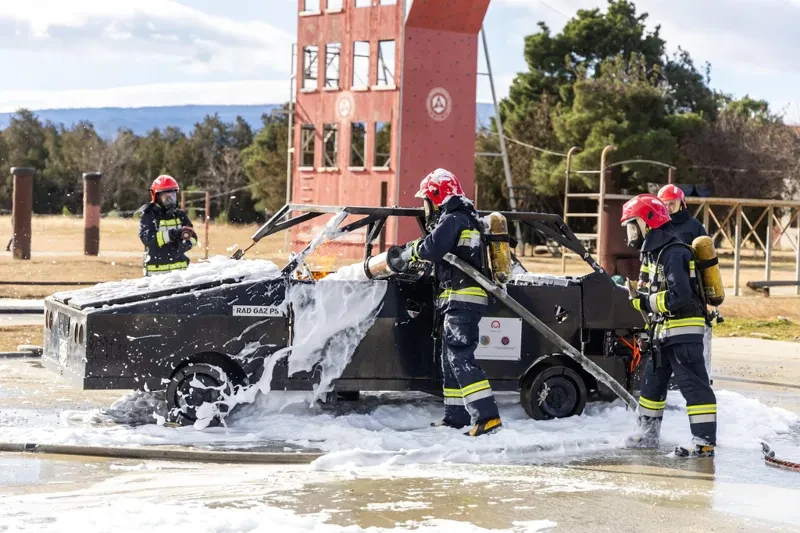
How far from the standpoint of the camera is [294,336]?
7742 millimetres

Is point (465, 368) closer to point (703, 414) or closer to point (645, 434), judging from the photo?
point (645, 434)

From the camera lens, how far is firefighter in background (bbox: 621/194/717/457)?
747 centimetres

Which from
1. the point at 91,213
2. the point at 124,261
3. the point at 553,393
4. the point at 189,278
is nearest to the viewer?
the point at 189,278

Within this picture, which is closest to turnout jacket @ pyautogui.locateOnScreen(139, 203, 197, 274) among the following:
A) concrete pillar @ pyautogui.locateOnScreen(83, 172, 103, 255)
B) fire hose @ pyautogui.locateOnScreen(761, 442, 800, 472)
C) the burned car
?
the burned car

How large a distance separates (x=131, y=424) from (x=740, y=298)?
16.0 m

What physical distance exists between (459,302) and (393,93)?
2339 cm

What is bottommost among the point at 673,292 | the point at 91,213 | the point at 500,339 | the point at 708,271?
the point at 500,339

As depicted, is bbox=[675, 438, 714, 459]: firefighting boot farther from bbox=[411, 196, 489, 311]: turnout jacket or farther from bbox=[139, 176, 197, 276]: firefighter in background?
bbox=[139, 176, 197, 276]: firefighter in background

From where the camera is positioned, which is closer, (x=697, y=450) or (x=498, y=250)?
(x=697, y=450)

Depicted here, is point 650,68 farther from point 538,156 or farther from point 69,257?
point 69,257

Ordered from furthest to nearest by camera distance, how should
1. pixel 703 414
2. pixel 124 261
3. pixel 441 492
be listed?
pixel 124 261 < pixel 703 414 < pixel 441 492

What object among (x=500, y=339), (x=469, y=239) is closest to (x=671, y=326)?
(x=500, y=339)

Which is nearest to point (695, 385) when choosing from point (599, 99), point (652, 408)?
point (652, 408)

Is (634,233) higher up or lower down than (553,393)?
higher up
